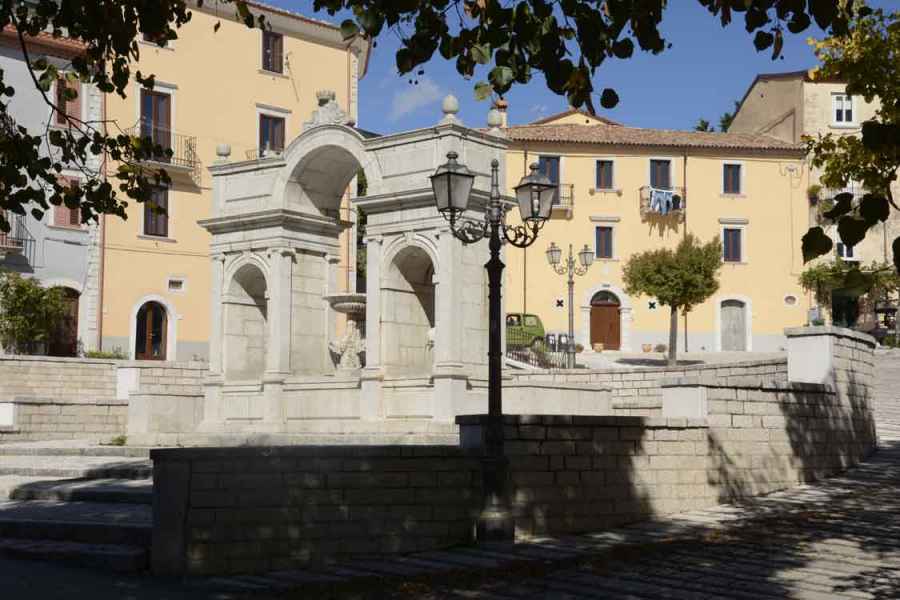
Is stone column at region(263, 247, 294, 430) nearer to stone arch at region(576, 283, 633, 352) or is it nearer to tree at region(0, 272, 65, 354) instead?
tree at region(0, 272, 65, 354)

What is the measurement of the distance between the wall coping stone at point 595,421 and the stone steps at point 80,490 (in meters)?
3.99

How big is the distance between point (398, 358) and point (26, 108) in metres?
20.1

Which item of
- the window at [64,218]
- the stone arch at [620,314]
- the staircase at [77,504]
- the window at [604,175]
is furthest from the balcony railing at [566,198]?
the staircase at [77,504]

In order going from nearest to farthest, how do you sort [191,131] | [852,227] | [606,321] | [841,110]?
[852,227] < [191,131] < [606,321] < [841,110]

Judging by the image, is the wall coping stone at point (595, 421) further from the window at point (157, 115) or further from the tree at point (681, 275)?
the tree at point (681, 275)

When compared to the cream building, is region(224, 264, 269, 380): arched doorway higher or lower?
lower

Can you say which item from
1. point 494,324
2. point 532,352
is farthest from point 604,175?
point 494,324

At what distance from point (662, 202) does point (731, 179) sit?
351 cm

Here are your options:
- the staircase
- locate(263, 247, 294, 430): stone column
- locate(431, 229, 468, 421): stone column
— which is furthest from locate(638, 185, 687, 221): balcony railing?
the staircase

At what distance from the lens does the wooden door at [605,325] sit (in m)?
48.3

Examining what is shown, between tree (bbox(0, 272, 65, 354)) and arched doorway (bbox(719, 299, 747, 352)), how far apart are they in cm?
2786

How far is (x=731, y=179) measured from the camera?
49344 millimetres

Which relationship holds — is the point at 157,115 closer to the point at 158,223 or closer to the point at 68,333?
the point at 158,223

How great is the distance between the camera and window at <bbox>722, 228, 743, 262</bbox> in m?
49.1
